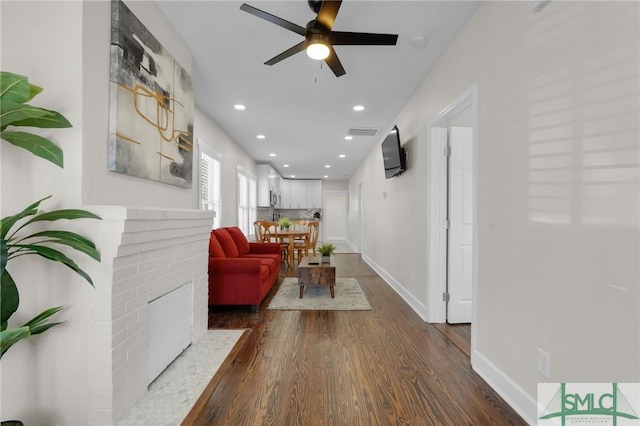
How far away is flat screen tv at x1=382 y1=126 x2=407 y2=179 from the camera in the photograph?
11.5ft

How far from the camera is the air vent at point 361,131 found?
187 inches

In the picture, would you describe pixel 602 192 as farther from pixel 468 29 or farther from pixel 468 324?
pixel 468 324

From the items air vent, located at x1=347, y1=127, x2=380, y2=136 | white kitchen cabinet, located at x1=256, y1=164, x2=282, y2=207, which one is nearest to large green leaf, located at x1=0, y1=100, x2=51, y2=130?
air vent, located at x1=347, y1=127, x2=380, y2=136

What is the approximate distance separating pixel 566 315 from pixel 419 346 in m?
1.28

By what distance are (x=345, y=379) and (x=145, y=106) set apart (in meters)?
2.30

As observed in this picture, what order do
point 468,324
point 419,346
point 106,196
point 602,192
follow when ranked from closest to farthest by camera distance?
point 602,192
point 106,196
point 419,346
point 468,324

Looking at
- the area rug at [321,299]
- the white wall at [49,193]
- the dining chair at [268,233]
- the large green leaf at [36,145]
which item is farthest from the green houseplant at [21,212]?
the dining chair at [268,233]

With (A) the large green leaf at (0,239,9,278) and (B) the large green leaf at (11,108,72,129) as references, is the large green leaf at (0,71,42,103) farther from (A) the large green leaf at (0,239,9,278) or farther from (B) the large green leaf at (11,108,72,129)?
(A) the large green leaf at (0,239,9,278)

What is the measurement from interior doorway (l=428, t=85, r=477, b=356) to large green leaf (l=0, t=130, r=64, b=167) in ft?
9.42

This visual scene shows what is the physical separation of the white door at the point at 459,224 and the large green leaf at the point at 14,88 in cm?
307

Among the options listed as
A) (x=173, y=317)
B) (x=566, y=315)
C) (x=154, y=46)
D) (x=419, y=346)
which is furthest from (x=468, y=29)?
(x=173, y=317)

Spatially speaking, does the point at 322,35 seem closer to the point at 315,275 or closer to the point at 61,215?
the point at 61,215

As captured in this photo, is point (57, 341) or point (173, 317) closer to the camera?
point (57, 341)

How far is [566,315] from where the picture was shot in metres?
1.32
